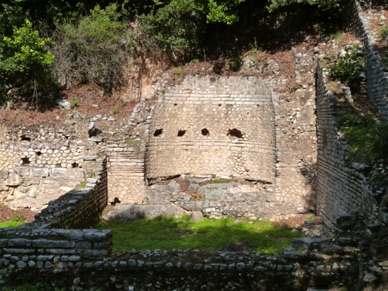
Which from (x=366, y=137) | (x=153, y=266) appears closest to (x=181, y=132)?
(x=366, y=137)

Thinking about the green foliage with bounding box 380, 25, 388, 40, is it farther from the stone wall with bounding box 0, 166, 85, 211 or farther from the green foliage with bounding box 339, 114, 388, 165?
the stone wall with bounding box 0, 166, 85, 211

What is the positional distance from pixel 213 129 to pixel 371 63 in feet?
19.4

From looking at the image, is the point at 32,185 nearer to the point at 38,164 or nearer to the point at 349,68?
the point at 38,164

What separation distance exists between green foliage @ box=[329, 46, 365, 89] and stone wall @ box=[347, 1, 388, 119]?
258 mm

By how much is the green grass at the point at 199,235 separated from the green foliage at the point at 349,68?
508 cm

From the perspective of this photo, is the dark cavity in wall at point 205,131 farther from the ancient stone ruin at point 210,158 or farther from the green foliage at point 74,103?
the green foliage at point 74,103

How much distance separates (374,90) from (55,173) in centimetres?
1033

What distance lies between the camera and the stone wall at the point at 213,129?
1580 cm

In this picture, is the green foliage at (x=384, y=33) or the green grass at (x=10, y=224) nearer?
the green grass at (x=10, y=224)

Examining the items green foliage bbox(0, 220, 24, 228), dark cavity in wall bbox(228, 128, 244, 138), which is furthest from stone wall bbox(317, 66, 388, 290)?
green foliage bbox(0, 220, 24, 228)

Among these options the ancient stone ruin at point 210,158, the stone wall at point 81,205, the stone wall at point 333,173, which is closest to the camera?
the stone wall at point 333,173

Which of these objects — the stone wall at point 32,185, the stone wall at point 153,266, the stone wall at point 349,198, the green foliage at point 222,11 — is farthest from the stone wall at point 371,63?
the stone wall at point 32,185

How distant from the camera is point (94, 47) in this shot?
17.7m

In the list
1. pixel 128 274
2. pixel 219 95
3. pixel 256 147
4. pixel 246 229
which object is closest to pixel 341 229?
pixel 128 274
